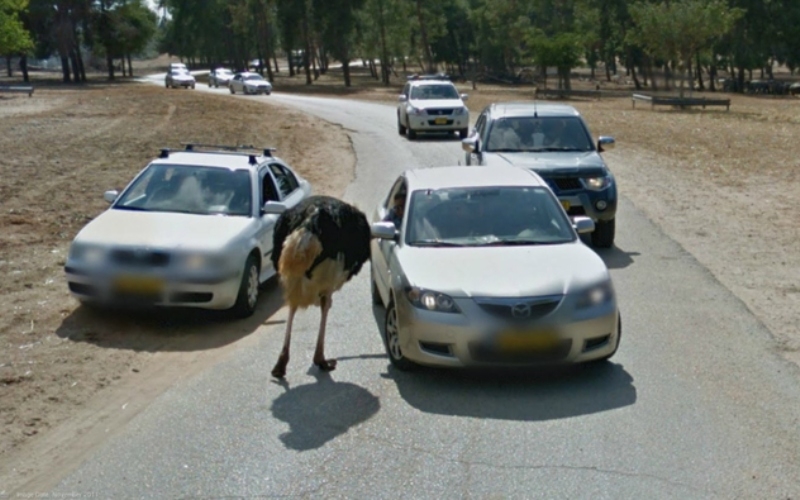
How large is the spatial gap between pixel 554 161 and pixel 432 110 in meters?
16.9

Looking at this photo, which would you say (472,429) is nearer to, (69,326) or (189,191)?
(69,326)

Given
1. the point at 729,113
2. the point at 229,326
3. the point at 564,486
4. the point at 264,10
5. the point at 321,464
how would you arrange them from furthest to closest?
1. the point at 264,10
2. the point at 729,113
3. the point at 229,326
4. the point at 321,464
5. the point at 564,486

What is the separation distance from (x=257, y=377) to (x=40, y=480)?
2.35 m

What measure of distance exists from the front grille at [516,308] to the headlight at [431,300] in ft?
0.69

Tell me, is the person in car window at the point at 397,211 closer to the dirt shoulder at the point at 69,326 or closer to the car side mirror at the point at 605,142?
the dirt shoulder at the point at 69,326

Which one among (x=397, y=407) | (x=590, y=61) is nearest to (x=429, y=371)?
(x=397, y=407)

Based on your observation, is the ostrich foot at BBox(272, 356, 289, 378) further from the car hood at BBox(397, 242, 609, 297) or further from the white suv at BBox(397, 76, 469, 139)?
the white suv at BBox(397, 76, 469, 139)

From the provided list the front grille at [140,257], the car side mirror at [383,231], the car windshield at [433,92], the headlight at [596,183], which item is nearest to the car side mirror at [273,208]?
the front grille at [140,257]

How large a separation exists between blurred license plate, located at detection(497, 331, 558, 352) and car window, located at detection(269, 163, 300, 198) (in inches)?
205

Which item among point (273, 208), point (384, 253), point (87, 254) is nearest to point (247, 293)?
point (273, 208)

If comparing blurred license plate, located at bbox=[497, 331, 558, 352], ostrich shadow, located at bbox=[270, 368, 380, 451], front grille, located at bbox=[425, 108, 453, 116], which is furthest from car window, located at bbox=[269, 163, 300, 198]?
front grille, located at bbox=[425, 108, 453, 116]

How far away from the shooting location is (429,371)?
8.48 m

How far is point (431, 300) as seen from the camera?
8.02 m

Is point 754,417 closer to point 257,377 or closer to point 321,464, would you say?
point 321,464
